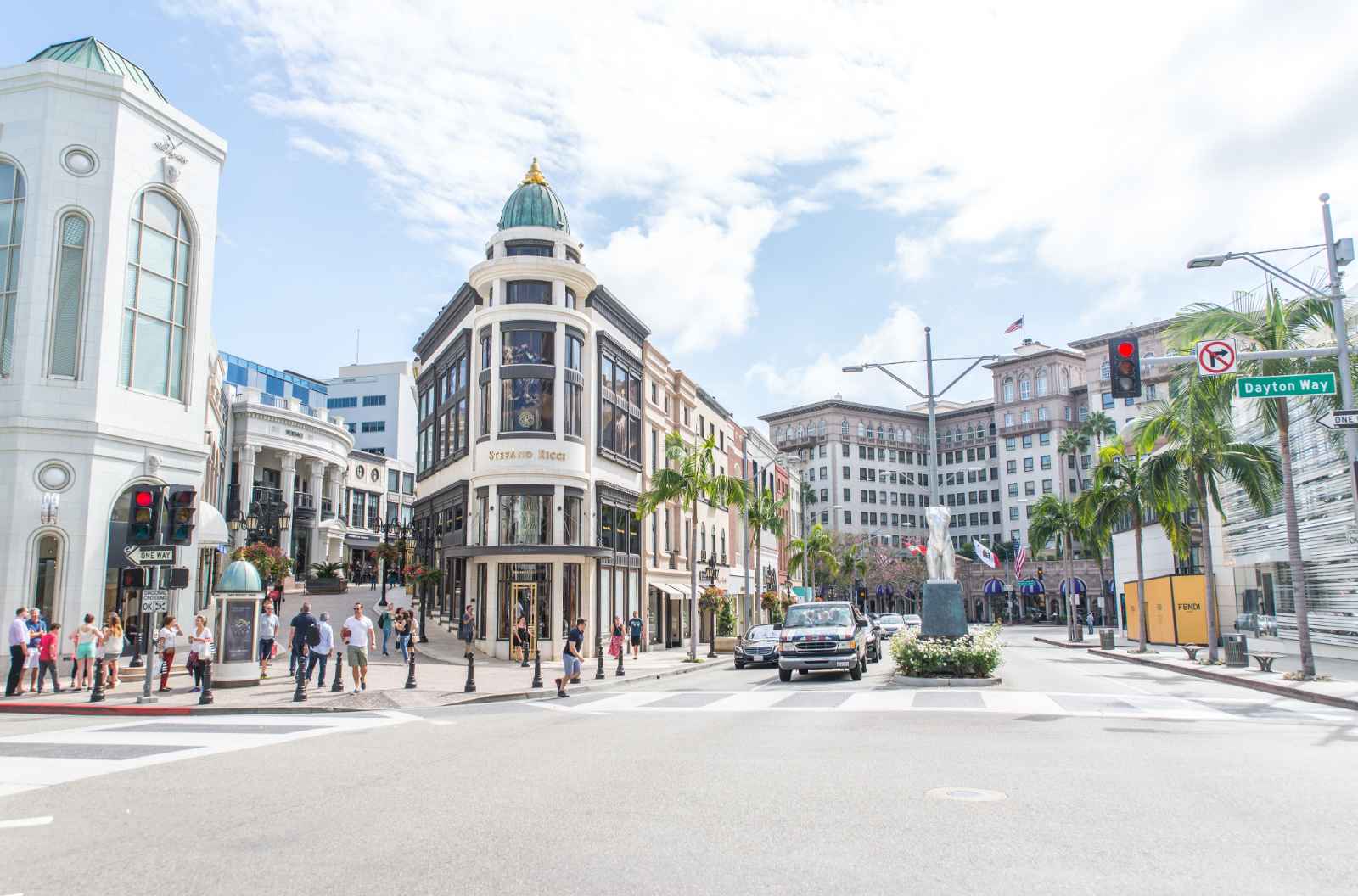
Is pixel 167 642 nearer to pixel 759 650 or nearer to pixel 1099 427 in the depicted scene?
pixel 759 650

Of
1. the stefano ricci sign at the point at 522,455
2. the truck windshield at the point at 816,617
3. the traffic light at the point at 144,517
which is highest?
the stefano ricci sign at the point at 522,455

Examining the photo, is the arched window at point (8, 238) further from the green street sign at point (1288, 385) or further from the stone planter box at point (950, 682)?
the green street sign at point (1288, 385)

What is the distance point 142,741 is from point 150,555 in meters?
6.72

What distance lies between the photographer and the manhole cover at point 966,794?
865 centimetres

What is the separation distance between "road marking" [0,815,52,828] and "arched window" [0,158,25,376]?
19.5 metres

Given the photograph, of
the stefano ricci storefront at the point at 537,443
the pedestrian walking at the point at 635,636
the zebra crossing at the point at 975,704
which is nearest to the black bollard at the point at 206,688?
the zebra crossing at the point at 975,704

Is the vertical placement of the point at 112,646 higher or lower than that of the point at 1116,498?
lower

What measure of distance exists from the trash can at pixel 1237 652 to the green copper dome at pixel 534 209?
2726 cm

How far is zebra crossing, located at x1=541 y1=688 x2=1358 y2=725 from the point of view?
15812mm

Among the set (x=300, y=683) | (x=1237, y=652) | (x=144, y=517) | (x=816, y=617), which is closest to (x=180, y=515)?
(x=144, y=517)

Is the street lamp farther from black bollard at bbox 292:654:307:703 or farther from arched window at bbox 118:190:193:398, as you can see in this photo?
arched window at bbox 118:190:193:398

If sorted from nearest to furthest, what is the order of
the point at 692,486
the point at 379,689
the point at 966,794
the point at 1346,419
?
1. the point at 966,794
2. the point at 1346,419
3. the point at 379,689
4. the point at 692,486

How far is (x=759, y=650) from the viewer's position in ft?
99.6

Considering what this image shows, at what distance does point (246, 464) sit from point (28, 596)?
4323cm
